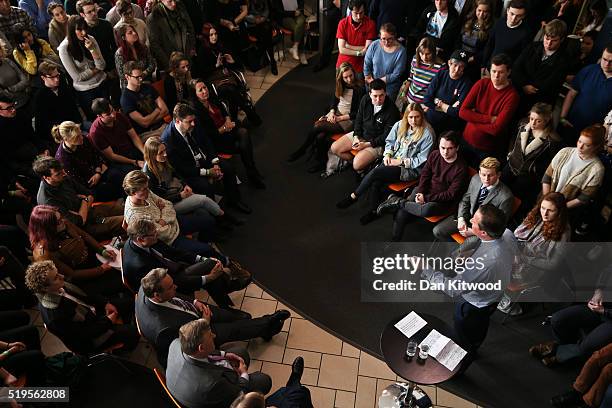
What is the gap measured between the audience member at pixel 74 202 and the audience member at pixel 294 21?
163 inches

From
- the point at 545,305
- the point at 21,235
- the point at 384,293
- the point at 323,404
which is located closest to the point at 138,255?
the point at 21,235

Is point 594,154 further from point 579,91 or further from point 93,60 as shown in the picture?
point 93,60

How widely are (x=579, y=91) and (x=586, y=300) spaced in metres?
1.97

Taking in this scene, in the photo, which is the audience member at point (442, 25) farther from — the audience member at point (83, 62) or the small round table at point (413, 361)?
the audience member at point (83, 62)

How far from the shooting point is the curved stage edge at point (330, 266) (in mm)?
4266

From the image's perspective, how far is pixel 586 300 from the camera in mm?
4543

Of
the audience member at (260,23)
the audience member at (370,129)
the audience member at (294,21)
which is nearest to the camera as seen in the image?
the audience member at (370,129)

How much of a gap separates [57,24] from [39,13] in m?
0.71

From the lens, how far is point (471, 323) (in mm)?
3982

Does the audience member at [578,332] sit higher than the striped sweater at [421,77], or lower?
lower

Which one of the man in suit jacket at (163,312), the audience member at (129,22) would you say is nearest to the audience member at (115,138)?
the audience member at (129,22)

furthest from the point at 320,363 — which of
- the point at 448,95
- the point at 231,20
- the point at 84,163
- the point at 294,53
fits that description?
the point at 294,53

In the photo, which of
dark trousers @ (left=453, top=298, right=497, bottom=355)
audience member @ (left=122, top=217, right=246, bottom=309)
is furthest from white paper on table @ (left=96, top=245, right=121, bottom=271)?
dark trousers @ (left=453, top=298, right=497, bottom=355)

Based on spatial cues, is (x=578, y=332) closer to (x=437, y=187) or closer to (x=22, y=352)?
(x=437, y=187)
